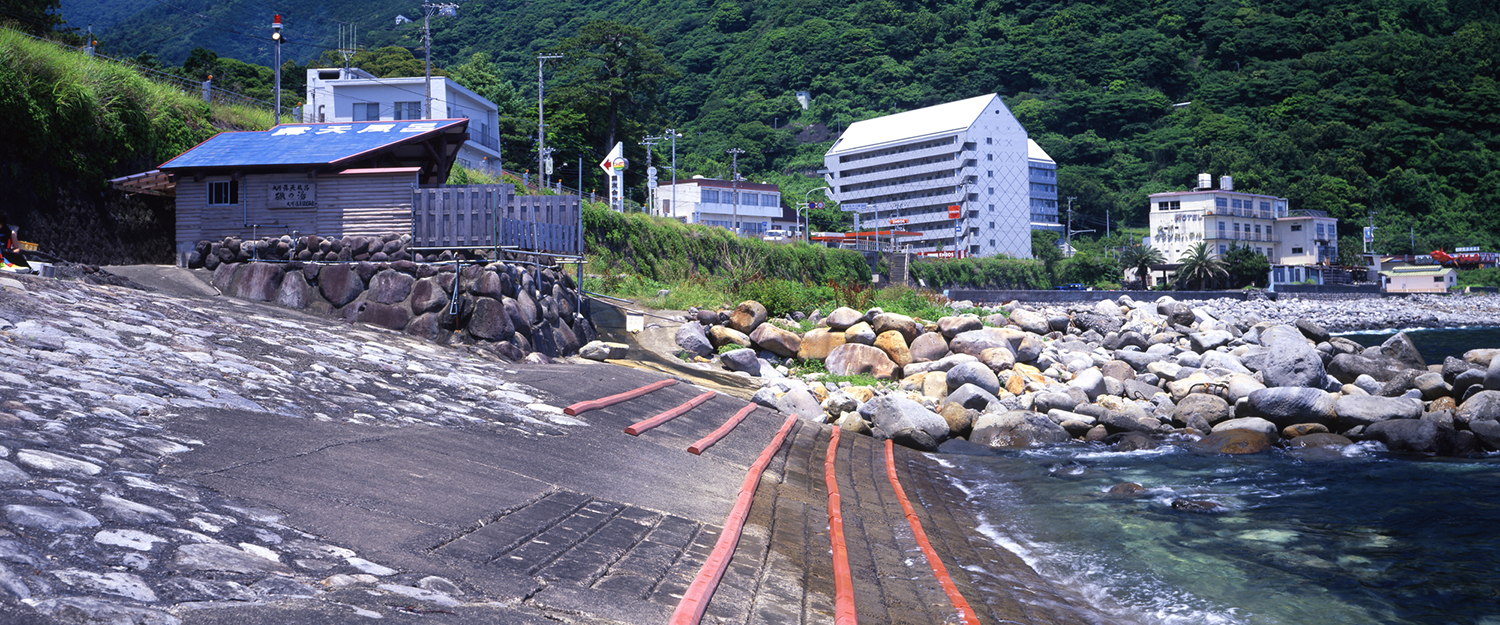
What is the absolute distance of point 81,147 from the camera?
18109 millimetres

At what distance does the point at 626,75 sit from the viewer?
75625 mm

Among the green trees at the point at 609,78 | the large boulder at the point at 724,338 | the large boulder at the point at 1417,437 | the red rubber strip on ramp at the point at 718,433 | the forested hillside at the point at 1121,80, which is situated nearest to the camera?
the red rubber strip on ramp at the point at 718,433

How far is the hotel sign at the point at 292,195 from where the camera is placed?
17.1m

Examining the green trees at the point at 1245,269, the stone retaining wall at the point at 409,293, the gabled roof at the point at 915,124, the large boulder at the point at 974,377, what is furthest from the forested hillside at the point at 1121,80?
the stone retaining wall at the point at 409,293

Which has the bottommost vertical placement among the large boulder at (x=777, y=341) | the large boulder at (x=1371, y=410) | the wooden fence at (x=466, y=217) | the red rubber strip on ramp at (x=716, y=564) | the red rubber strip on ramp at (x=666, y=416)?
the large boulder at (x=1371, y=410)

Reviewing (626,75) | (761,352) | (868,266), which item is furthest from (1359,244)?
(761,352)

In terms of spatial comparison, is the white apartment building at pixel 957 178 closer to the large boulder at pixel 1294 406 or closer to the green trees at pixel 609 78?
the green trees at pixel 609 78

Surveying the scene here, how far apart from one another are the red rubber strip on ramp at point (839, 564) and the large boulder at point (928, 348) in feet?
36.6

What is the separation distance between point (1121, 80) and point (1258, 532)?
139531 millimetres

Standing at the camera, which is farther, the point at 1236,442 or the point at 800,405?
the point at 800,405

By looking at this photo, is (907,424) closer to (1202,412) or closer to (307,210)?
(1202,412)

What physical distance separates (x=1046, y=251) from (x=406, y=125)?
95.8 m

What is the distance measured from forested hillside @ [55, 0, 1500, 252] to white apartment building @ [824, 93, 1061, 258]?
8360 mm

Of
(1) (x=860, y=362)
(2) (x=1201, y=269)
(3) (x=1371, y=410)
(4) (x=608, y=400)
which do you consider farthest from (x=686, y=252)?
(2) (x=1201, y=269)
